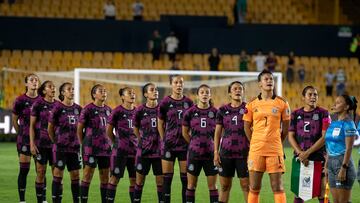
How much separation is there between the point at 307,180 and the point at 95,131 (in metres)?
3.17

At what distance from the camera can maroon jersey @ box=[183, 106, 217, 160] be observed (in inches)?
548

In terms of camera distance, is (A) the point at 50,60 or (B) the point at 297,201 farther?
(A) the point at 50,60

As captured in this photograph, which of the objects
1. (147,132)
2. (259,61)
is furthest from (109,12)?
(147,132)

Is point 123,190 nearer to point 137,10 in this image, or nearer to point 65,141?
point 65,141

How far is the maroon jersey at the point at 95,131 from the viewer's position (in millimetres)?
14547

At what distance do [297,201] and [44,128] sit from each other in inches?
158

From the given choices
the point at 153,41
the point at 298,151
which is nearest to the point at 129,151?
the point at 298,151

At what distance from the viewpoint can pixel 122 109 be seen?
14734 mm

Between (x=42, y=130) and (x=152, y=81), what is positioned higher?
(x=152, y=81)

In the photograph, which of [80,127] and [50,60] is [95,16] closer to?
[50,60]

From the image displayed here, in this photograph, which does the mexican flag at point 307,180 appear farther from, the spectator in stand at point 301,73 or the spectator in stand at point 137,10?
the spectator in stand at point 137,10

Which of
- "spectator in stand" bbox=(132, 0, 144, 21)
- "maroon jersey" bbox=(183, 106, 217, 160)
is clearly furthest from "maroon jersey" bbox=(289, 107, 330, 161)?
"spectator in stand" bbox=(132, 0, 144, 21)

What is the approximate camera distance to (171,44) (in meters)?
34.2

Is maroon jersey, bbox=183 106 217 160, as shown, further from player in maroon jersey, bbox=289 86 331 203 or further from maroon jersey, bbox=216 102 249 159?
player in maroon jersey, bbox=289 86 331 203
